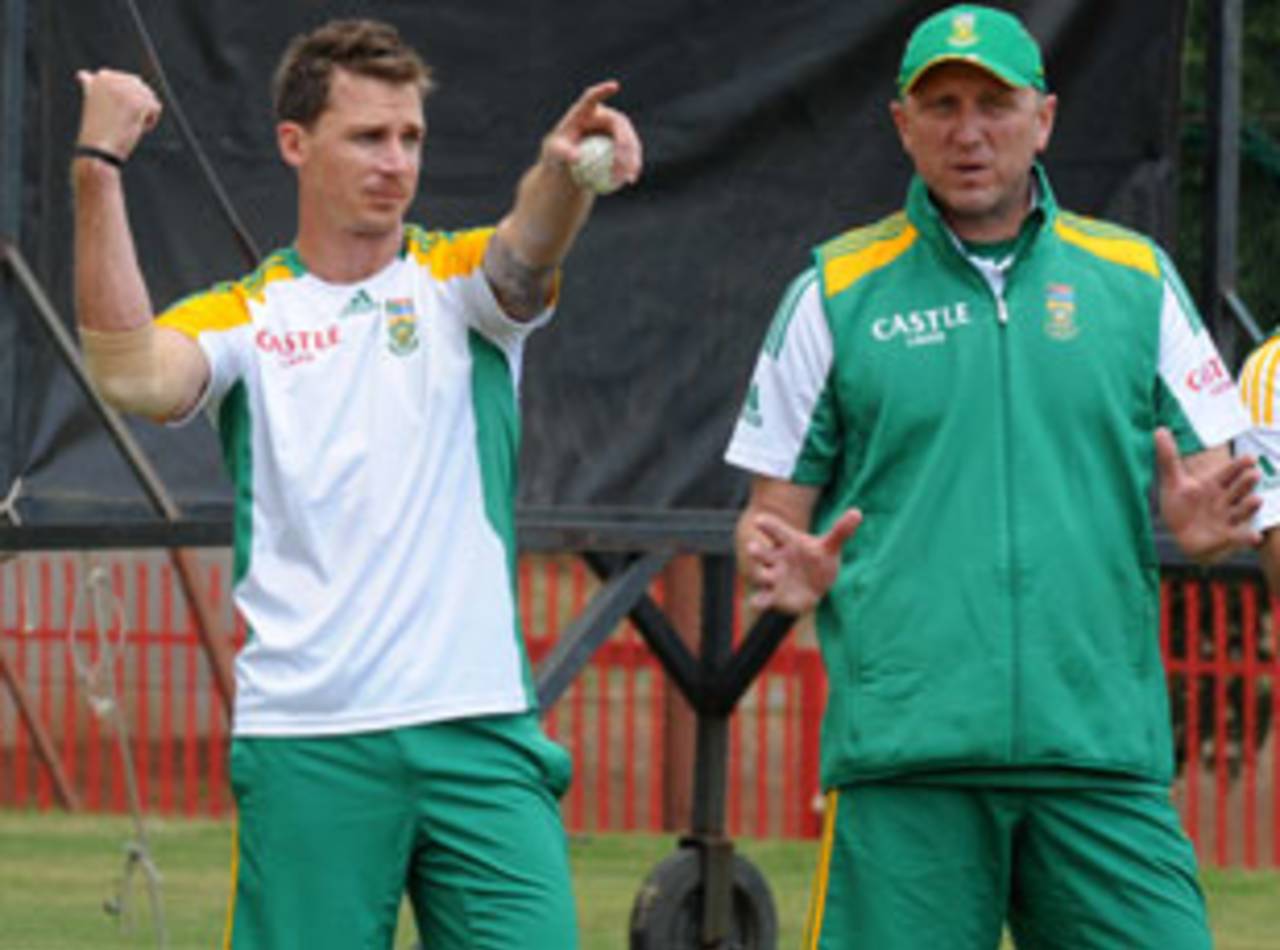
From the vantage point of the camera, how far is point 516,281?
19.8 ft

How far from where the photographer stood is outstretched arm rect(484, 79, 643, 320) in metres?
5.84

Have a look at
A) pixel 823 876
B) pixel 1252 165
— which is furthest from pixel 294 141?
pixel 1252 165

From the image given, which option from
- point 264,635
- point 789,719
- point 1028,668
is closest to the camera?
point 1028,668

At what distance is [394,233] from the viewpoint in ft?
20.3

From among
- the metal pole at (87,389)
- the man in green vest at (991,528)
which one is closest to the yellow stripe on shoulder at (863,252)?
the man in green vest at (991,528)

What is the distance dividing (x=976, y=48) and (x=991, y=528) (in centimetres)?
78

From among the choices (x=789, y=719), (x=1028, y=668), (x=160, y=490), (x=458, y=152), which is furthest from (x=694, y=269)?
(x=789, y=719)

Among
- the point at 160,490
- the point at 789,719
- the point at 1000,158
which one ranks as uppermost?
the point at 1000,158

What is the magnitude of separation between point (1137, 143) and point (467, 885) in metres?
4.19

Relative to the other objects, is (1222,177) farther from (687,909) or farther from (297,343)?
(297,343)

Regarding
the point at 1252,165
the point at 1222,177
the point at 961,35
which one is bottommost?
the point at 961,35

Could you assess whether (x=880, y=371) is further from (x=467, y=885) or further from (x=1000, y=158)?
(x=467, y=885)

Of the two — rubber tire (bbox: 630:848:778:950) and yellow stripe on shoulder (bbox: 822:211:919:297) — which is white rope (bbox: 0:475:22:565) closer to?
rubber tire (bbox: 630:848:778:950)

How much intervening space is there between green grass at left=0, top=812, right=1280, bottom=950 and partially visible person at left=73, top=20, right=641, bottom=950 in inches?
228
